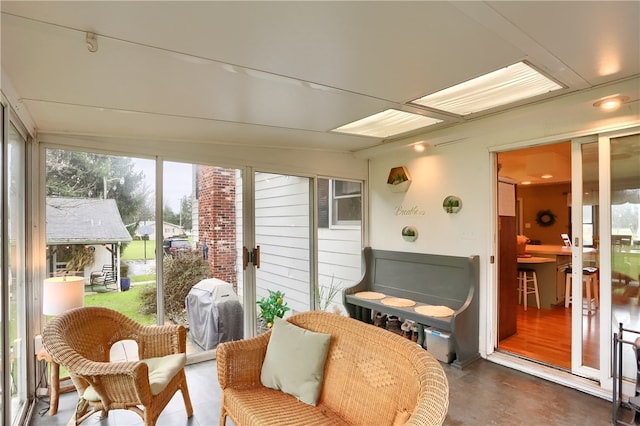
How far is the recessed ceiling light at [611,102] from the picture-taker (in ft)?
8.21

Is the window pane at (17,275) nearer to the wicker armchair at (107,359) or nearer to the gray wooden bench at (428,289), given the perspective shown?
the wicker armchair at (107,359)

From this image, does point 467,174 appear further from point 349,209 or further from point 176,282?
point 176,282

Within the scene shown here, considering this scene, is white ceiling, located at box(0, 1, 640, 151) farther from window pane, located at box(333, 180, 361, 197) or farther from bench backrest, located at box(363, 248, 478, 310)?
window pane, located at box(333, 180, 361, 197)

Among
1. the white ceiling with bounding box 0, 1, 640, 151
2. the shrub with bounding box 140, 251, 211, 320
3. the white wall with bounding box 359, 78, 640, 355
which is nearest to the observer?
the white ceiling with bounding box 0, 1, 640, 151

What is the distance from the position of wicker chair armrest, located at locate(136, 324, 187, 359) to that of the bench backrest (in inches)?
106

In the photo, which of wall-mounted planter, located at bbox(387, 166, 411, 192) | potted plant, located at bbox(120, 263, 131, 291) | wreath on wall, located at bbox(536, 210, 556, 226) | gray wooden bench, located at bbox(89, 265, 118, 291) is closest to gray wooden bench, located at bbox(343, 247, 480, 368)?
wall-mounted planter, located at bbox(387, 166, 411, 192)

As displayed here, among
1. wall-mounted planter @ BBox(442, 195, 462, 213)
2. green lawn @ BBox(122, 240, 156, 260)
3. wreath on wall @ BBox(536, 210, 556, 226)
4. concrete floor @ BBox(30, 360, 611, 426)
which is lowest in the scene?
concrete floor @ BBox(30, 360, 611, 426)

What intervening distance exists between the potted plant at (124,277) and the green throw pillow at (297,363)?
186cm

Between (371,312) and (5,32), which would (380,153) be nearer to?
(371,312)

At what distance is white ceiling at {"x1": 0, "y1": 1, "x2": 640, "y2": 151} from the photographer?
1.46 m

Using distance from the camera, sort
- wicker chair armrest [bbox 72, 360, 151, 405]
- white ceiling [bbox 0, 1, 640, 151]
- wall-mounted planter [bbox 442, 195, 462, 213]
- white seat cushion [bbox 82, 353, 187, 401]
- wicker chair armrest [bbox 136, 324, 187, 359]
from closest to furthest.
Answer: white ceiling [bbox 0, 1, 640, 151], wicker chair armrest [bbox 72, 360, 151, 405], white seat cushion [bbox 82, 353, 187, 401], wicker chair armrest [bbox 136, 324, 187, 359], wall-mounted planter [bbox 442, 195, 462, 213]

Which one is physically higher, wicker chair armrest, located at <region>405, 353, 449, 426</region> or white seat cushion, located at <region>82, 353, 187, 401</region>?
wicker chair armrest, located at <region>405, 353, 449, 426</region>

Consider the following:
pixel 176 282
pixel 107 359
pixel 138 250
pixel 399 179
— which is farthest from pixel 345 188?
pixel 107 359

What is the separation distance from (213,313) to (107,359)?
1244 mm
